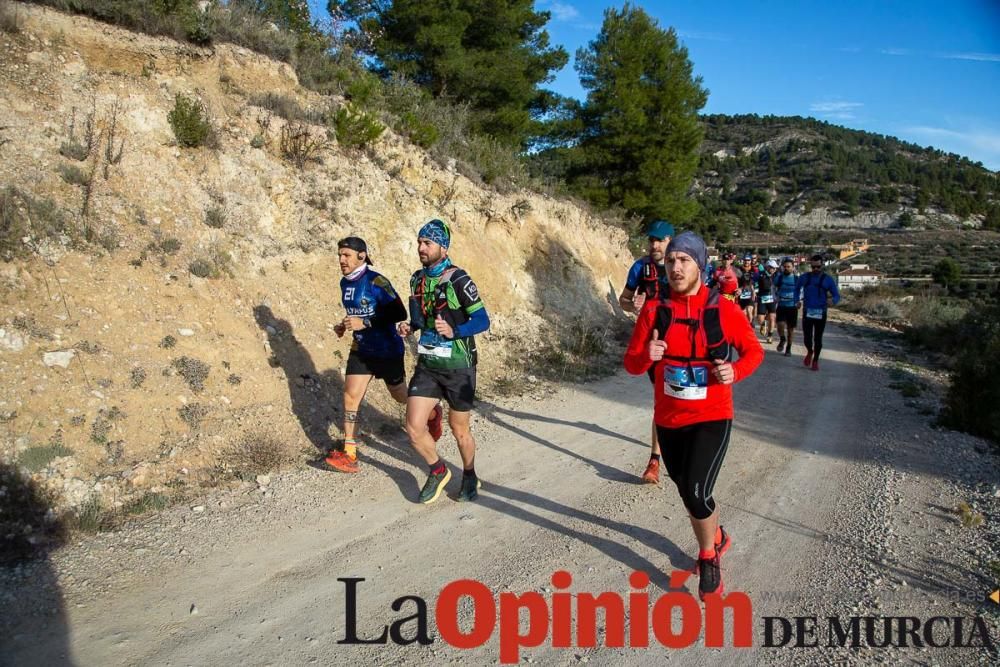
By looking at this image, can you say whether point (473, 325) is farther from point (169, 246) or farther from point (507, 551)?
point (169, 246)

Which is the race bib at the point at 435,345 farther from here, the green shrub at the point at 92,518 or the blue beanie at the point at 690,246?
the green shrub at the point at 92,518

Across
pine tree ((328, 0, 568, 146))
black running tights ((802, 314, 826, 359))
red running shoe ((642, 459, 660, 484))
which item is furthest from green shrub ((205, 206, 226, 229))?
black running tights ((802, 314, 826, 359))

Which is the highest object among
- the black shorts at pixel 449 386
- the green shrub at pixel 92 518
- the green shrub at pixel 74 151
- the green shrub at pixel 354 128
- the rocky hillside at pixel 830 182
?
the rocky hillside at pixel 830 182

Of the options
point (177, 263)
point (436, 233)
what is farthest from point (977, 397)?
point (177, 263)

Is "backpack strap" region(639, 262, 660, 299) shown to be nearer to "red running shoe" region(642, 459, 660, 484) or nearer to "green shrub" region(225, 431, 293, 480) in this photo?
"red running shoe" region(642, 459, 660, 484)

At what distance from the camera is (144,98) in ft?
28.2

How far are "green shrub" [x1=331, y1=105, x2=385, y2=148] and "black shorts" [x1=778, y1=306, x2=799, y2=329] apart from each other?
9325mm

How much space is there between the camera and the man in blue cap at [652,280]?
A: 5.48m

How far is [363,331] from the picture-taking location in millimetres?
5590

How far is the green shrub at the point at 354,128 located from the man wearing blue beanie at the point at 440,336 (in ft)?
21.3

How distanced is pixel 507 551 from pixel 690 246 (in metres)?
2.44

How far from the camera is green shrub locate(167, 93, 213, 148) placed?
27.7 feet

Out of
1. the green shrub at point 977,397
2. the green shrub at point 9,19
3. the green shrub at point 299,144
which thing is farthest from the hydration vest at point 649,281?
the green shrub at point 9,19

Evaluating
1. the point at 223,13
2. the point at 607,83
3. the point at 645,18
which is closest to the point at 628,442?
the point at 223,13
